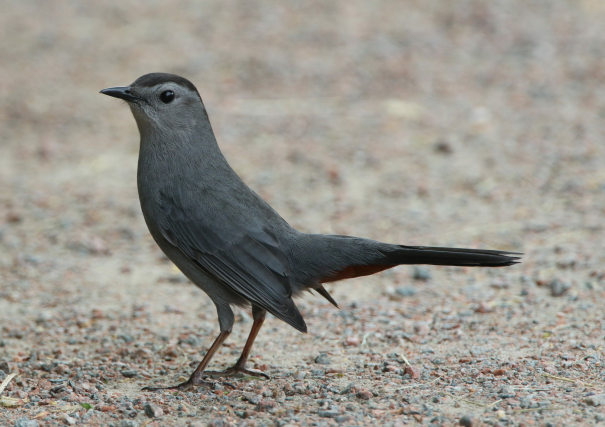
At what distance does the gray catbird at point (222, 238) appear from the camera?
4.47m

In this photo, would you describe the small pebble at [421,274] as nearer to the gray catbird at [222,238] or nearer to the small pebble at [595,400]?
the gray catbird at [222,238]

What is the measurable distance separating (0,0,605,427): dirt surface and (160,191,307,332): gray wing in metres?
0.56

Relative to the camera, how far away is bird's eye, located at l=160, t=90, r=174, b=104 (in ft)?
16.5

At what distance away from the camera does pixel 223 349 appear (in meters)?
5.41

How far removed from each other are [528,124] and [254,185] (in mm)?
3445

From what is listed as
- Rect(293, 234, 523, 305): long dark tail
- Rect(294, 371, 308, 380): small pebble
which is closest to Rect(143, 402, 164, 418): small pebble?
Rect(294, 371, 308, 380): small pebble

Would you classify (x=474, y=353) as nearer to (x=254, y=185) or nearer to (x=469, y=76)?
(x=254, y=185)

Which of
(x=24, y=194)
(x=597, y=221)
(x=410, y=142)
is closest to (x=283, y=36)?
(x=410, y=142)

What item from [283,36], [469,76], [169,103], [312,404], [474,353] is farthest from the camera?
[283,36]

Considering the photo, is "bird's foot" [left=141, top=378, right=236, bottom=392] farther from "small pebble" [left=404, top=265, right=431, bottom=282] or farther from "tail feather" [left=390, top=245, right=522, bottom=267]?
"small pebble" [left=404, top=265, right=431, bottom=282]

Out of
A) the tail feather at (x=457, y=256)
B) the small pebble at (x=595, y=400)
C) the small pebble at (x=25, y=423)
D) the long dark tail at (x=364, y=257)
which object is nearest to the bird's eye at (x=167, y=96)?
the long dark tail at (x=364, y=257)

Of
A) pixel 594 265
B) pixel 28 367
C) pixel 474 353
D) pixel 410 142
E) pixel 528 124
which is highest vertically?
pixel 528 124

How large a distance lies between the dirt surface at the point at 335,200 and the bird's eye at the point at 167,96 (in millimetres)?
1650

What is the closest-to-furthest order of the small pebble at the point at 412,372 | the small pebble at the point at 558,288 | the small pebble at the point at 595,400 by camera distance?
the small pebble at the point at 595,400 < the small pebble at the point at 412,372 < the small pebble at the point at 558,288
